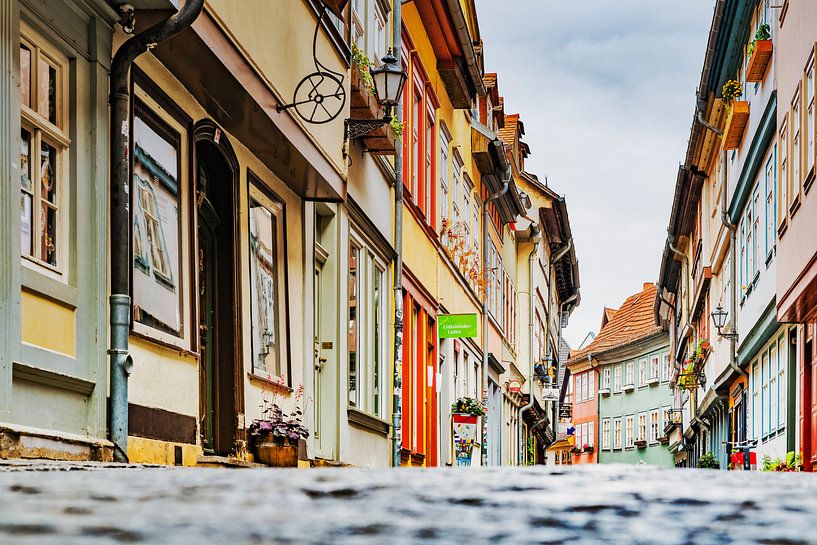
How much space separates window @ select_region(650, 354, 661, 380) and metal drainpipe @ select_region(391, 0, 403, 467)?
166ft

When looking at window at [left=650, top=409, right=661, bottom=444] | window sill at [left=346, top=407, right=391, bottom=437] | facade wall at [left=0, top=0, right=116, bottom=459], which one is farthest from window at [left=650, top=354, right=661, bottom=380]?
facade wall at [left=0, top=0, right=116, bottom=459]

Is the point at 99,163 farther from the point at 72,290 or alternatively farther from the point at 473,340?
the point at 473,340

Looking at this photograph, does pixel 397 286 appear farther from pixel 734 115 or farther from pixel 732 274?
pixel 732 274

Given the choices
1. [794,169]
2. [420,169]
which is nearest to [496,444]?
[420,169]

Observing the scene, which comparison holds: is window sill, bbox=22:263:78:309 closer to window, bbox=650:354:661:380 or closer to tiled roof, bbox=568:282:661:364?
tiled roof, bbox=568:282:661:364

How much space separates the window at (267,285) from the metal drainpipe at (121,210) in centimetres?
352

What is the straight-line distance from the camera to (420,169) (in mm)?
21891

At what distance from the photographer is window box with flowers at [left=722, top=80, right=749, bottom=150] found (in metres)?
25.5

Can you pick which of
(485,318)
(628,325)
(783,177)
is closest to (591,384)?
(628,325)

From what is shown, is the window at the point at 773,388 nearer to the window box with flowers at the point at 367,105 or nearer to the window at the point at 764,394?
the window at the point at 764,394

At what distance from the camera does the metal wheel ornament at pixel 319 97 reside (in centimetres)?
1110

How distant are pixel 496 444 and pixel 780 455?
39.7ft

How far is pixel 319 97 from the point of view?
1154 centimetres

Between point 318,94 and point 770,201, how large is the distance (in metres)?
13.0
